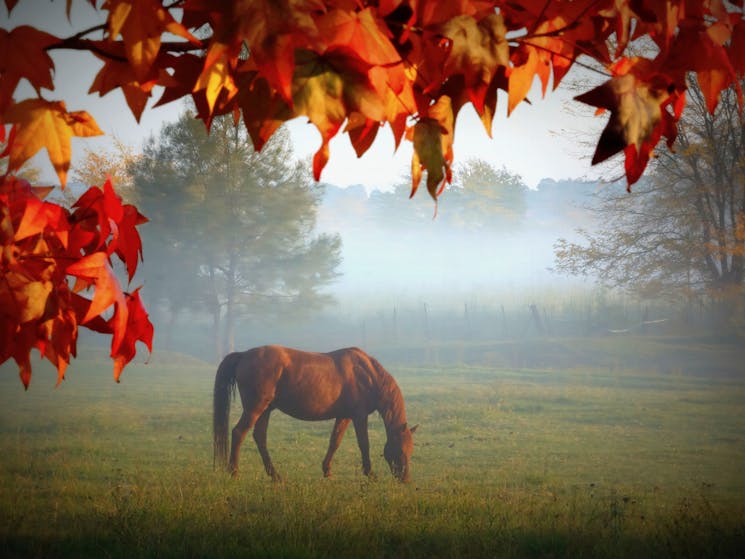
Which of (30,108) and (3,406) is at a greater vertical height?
(30,108)

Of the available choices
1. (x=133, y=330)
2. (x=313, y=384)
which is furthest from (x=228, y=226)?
(x=133, y=330)

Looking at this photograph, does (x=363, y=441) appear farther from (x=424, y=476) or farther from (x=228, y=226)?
(x=228, y=226)

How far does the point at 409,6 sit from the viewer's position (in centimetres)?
91

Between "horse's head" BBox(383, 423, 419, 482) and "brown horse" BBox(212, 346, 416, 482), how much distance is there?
71mm

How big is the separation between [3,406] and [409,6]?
47.6 ft

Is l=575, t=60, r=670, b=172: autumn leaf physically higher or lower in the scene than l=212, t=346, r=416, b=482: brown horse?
higher

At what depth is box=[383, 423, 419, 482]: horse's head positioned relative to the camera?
7.50 metres

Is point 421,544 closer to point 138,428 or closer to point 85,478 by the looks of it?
point 85,478

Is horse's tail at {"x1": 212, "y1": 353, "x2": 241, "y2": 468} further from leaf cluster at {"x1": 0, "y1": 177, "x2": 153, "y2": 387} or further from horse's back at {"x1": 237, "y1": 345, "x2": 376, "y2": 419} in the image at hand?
leaf cluster at {"x1": 0, "y1": 177, "x2": 153, "y2": 387}

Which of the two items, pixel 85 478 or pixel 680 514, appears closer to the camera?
pixel 680 514

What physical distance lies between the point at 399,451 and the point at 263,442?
171 cm

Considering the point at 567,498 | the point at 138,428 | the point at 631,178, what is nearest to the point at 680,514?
the point at 567,498

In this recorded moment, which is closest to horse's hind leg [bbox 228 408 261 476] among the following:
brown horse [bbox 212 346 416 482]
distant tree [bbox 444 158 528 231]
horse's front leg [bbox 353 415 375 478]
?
brown horse [bbox 212 346 416 482]

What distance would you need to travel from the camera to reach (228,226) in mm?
20578
